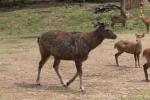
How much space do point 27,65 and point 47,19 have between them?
46.8ft

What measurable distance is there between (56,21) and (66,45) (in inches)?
688

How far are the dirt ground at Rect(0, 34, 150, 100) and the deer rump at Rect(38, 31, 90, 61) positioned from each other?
2.62 ft

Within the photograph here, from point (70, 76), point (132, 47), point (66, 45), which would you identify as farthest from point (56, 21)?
point (66, 45)

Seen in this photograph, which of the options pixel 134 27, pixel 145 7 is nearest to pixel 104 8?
pixel 145 7

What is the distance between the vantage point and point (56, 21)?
29.6 meters

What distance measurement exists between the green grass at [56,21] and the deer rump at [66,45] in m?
13.3

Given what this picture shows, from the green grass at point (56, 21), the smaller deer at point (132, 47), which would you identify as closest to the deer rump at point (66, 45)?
the smaller deer at point (132, 47)

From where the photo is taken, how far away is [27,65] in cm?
1612

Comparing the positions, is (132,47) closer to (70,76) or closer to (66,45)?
(70,76)

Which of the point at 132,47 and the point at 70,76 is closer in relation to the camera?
the point at 70,76

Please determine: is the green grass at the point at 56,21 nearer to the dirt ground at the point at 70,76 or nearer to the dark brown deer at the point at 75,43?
the dirt ground at the point at 70,76

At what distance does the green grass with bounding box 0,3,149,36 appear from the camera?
89.3 feet

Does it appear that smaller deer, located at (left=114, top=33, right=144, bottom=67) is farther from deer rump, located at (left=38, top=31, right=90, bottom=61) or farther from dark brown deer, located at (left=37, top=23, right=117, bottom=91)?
deer rump, located at (left=38, top=31, right=90, bottom=61)

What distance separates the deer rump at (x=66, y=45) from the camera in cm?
1216
